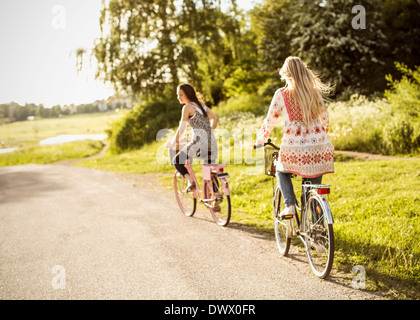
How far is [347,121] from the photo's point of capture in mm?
12586

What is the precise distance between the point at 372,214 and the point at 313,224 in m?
2.23

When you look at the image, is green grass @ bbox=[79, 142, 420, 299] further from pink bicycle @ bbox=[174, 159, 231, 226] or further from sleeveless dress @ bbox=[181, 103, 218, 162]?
sleeveless dress @ bbox=[181, 103, 218, 162]

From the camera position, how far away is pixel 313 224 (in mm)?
4051

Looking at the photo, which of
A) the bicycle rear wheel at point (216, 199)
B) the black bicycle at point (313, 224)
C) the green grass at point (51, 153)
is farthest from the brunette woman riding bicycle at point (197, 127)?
the green grass at point (51, 153)

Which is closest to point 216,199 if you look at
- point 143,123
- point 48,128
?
point 143,123

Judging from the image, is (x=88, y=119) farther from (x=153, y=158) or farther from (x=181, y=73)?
(x=153, y=158)

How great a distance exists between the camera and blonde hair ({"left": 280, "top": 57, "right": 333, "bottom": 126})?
3.95 metres

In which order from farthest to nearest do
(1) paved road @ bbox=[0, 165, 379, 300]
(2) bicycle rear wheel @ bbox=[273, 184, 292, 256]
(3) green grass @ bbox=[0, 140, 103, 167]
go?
(3) green grass @ bbox=[0, 140, 103, 167] → (2) bicycle rear wheel @ bbox=[273, 184, 292, 256] → (1) paved road @ bbox=[0, 165, 379, 300]

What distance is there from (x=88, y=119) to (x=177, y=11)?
29.3 meters

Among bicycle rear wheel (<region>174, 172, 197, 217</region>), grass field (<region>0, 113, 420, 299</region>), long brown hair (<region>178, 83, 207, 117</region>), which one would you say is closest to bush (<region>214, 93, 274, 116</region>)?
grass field (<region>0, 113, 420, 299</region>)

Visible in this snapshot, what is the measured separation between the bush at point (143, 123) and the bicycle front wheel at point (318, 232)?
19.5m

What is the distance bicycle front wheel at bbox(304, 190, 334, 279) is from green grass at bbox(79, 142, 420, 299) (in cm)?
37

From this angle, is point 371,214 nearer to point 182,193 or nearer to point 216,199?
point 216,199
